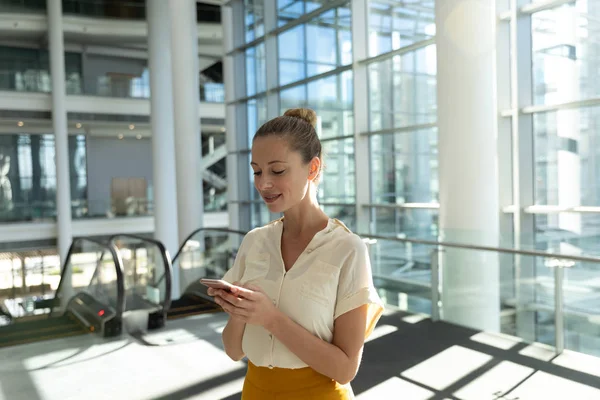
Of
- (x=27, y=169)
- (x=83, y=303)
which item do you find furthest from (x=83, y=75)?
(x=83, y=303)

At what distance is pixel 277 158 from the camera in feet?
5.32

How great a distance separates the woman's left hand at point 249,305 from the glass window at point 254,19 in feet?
45.2

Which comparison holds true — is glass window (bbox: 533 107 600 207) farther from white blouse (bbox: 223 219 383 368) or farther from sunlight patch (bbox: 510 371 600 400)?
white blouse (bbox: 223 219 383 368)

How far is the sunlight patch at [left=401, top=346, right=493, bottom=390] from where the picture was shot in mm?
4696

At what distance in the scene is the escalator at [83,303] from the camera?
690cm

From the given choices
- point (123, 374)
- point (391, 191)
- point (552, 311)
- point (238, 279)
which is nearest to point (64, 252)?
point (391, 191)

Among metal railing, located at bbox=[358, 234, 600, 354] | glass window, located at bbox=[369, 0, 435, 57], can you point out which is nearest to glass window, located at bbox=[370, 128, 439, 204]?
glass window, located at bbox=[369, 0, 435, 57]

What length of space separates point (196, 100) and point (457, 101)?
29.6 ft

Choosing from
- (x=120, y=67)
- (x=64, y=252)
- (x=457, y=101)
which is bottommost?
(x=64, y=252)

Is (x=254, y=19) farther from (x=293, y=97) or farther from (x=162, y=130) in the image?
(x=162, y=130)

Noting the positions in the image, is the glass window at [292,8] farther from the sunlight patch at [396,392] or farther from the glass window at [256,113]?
the sunlight patch at [396,392]

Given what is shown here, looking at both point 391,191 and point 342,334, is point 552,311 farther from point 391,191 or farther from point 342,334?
point 391,191

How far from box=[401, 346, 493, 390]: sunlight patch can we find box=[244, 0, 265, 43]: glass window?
434 inches

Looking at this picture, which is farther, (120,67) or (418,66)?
(120,67)
